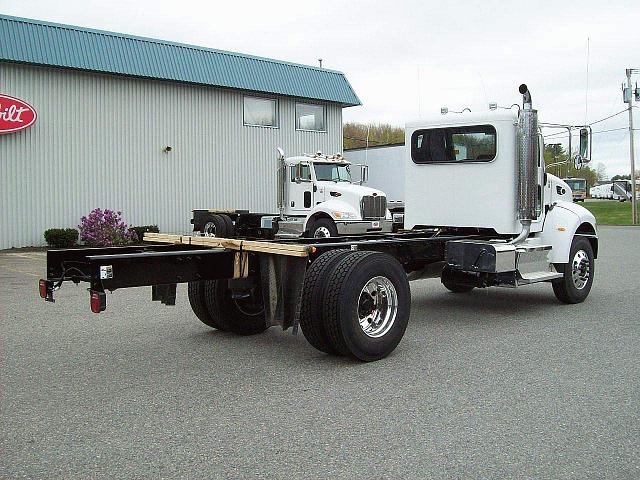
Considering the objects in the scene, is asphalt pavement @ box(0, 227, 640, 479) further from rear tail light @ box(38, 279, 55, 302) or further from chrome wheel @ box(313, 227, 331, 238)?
chrome wheel @ box(313, 227, 331, 238)

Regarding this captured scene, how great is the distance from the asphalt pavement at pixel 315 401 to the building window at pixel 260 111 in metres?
16.7

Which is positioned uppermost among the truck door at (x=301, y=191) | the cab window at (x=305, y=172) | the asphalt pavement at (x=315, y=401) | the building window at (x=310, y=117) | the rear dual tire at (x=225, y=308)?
the building window at (x=310, y=117)

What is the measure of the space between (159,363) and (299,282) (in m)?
1.56

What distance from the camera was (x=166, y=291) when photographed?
7.06m

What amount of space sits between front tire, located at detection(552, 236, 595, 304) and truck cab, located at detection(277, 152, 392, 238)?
759 centimetres

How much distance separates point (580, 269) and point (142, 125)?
15971mm

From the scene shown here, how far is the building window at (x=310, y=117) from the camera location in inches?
1031

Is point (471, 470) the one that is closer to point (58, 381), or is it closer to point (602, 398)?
point (602, 398)

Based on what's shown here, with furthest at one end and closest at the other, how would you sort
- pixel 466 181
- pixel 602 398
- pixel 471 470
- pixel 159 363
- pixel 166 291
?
pixel 466 181
pixel 166 291
pixel 159 363
pixel 602 398
pixel 471 470

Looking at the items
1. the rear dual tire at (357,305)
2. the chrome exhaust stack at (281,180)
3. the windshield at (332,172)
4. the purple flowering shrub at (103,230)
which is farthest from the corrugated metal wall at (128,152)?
the rear dual tire at (357,305)

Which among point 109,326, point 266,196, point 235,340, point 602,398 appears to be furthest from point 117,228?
point 602,398

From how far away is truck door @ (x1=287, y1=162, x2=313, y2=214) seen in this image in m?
18.7

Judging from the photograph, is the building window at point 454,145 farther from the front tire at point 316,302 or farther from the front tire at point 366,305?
the front tire at point 316,302

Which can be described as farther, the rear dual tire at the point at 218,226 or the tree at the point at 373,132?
the tree at the point at 373,132
